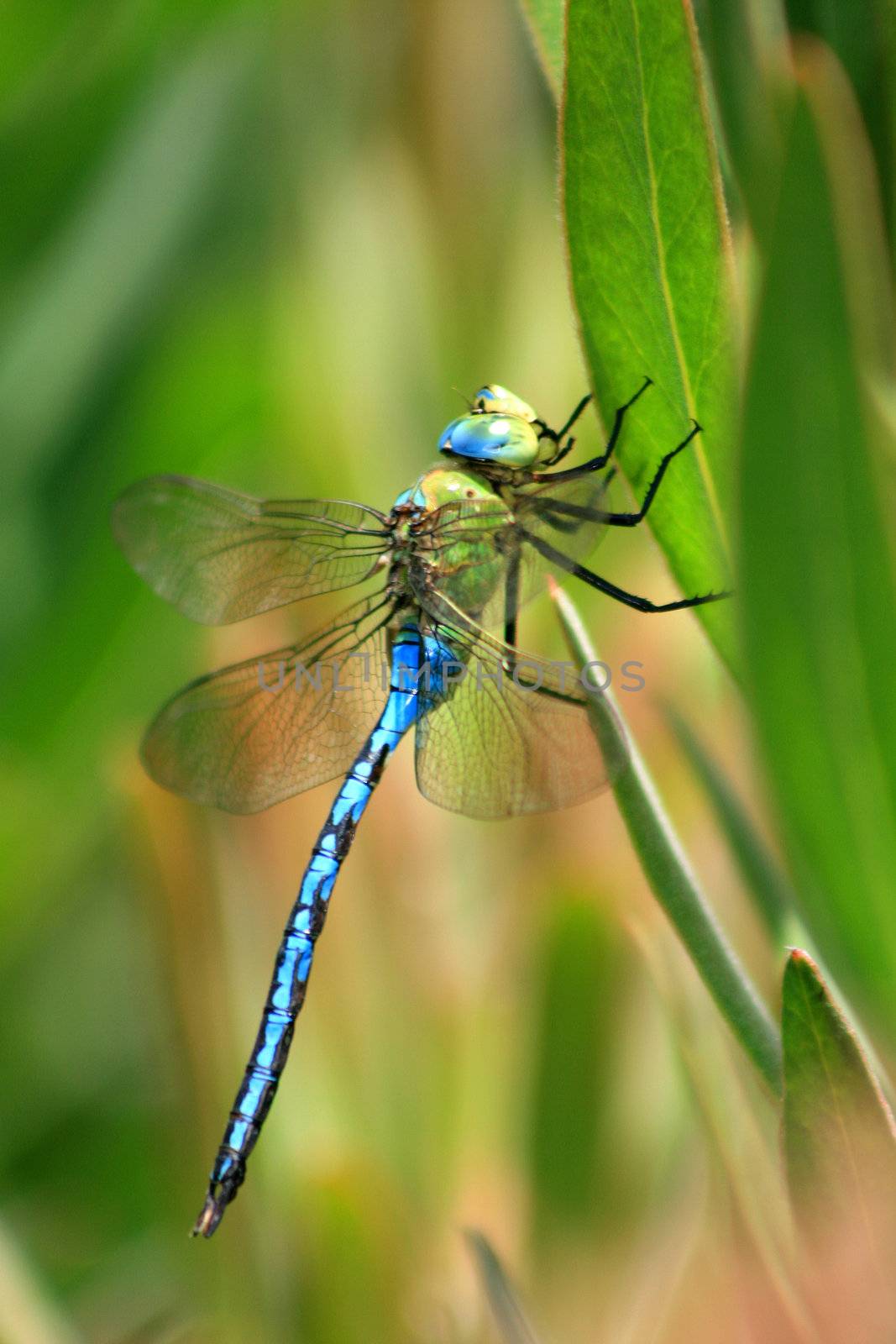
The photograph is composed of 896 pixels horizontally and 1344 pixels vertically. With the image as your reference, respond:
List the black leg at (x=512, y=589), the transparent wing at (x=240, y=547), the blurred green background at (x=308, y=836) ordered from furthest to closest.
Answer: the transparent wing at (x=240, y=547) → the black leg at (x=512, y=589) → the blurred green background at (x=308, y=836)

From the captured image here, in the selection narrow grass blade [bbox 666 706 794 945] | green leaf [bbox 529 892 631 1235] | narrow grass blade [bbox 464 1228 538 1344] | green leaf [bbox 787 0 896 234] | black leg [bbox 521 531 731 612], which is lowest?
narrow grass blade [bbox 464 1228 538 1344]

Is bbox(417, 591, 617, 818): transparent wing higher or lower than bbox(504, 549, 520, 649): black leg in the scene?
lower

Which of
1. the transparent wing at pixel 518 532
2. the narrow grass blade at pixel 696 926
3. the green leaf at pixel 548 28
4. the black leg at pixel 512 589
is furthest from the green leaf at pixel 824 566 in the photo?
the black leg at pixel 512 589

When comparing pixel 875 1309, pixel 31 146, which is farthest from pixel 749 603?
pixel 31 146

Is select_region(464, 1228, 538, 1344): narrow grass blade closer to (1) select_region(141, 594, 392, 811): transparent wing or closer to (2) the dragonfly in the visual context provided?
(2) the dragonfly

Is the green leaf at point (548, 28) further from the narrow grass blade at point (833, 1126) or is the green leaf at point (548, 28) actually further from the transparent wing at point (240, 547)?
the transparent wing at point (240, 547)

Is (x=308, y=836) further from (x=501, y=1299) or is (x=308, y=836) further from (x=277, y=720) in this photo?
(x=501, y=1299)

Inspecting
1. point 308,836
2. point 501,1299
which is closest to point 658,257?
point 501,1299

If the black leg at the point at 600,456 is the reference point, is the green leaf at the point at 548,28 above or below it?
above

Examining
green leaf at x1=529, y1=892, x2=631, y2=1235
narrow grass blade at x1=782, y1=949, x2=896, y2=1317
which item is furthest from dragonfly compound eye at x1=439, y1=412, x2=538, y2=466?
narrow grass blade at x1=782, y1=949, x2=896, y2=1317
